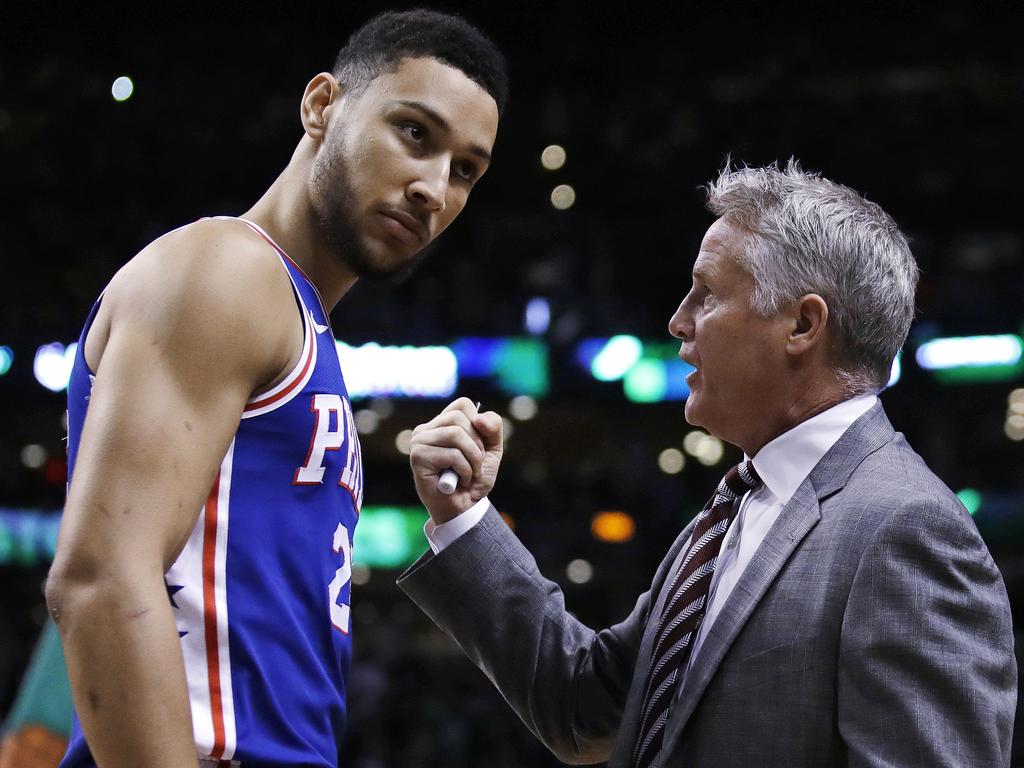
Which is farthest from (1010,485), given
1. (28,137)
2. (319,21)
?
(28,137)

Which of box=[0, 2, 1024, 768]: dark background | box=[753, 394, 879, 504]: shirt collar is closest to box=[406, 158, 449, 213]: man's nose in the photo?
box=[753, 394, 879, 504]: shirt collar

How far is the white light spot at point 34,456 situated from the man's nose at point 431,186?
50.0 ft

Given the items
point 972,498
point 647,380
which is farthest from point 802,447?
point 972,498

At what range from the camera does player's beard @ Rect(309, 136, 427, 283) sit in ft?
5.55

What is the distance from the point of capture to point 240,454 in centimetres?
141

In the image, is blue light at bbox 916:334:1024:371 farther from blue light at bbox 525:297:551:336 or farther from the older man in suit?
the older man in suit

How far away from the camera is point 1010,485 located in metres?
13.0

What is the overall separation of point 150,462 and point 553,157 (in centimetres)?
1066

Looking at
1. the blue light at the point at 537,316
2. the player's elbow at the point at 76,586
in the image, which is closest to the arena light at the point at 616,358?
the blue light at the point at 537,316

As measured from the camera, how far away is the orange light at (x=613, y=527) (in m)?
14.3

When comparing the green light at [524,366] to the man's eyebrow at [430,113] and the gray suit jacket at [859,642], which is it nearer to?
the gray suit jacket at [859,642]

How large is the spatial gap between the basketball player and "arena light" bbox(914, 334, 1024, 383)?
11838 millimetres

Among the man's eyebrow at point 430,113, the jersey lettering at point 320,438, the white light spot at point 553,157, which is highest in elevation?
the white light spot at point 553,157

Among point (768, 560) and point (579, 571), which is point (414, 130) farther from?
point (579, 571)
